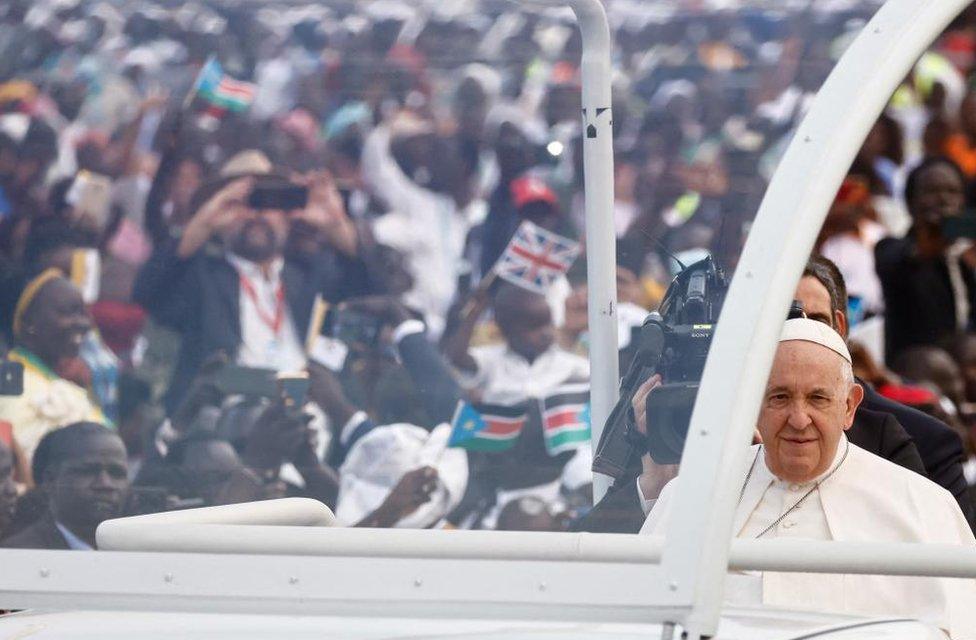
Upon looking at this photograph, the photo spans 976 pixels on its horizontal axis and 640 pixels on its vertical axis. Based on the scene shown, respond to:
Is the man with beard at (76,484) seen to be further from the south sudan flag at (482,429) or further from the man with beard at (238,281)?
the south sudan flag at (482,429)

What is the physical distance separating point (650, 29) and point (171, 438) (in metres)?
1.25

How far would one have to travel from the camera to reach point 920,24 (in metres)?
2.01

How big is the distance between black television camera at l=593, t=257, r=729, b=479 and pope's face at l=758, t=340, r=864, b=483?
573mm

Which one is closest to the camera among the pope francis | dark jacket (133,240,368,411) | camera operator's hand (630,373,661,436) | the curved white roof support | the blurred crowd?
the curved white roof support

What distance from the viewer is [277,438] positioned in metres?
2.68

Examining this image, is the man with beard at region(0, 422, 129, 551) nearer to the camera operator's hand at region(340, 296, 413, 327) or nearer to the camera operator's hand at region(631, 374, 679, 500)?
the camera operator's hand at region(340, 296, 413, 327)

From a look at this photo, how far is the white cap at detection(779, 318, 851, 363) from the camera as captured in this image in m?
3.08

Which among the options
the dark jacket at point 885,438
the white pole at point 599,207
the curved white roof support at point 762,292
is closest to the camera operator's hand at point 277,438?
the white pole at point 599,207

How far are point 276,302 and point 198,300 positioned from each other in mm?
181

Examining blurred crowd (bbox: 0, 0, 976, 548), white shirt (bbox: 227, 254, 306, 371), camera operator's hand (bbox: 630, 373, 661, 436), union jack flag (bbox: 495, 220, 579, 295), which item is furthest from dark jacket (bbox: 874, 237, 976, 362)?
camera operator's hand (bbox: 630, 373, 661, 436)


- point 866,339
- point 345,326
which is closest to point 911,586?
point 345,326

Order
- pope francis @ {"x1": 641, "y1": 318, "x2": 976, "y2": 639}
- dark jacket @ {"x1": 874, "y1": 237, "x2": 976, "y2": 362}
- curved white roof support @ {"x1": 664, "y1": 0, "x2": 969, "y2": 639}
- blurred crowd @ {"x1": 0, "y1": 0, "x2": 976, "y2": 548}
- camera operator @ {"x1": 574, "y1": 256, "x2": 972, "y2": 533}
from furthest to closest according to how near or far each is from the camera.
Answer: dark jacket @ {"x1": 874, "y1": 237, "x2": 976, "y2": 362}
camera operator @ {"x1": 574, "y1": 256, "x2": 972, "y2": 533}
pope francis @ {"x1": 641, "y1": 318, "x2": 976, "y2": 639}
blurred crowd @ {"x1": 0, "y1": 0, "x2": 976, "y2": 548}
curved white roof support @ {"x1": 664, "y1": 0, "x2": 969, "y2": 639}

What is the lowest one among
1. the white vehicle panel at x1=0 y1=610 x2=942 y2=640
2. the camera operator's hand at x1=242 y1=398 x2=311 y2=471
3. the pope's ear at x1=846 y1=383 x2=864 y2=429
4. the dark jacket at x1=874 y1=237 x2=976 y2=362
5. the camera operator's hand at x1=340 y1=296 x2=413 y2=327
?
the white vehicle panel at x1=0 y1=610 x2=942 y2=640

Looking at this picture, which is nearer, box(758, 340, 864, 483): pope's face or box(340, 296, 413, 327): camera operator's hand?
box(340, 296, 413, 327): camera operator's hand
